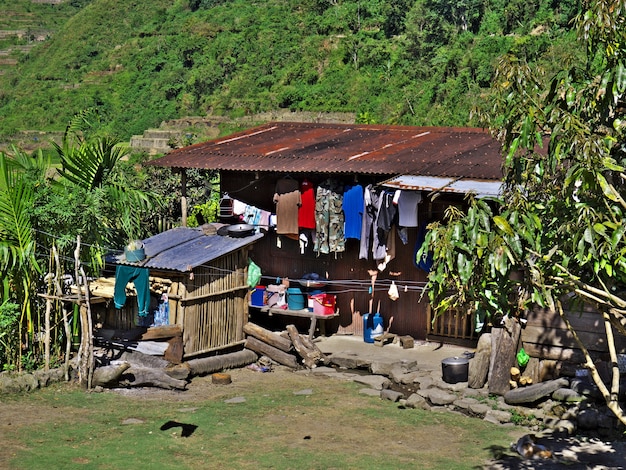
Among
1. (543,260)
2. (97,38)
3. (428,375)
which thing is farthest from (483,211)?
(97,38)

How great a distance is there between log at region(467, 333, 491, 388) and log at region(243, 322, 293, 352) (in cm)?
362

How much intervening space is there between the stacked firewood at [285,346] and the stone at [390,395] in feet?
6.99

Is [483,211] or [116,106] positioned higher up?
[116,106]

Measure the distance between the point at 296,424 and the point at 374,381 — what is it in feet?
7.75

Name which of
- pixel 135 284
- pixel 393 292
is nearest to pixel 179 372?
pixel 135 284

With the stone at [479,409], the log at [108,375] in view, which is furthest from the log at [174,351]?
the stone at [479,409]

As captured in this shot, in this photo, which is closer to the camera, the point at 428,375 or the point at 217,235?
the point at 428,375

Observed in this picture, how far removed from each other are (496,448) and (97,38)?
2900 inches

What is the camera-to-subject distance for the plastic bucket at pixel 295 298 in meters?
16.8

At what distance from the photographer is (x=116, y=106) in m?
63.4

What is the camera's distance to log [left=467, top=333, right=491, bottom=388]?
13.3m

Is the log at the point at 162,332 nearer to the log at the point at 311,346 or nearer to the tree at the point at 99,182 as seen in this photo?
the tree at the point at 99,182

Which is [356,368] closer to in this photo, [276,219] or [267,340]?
[267,340]

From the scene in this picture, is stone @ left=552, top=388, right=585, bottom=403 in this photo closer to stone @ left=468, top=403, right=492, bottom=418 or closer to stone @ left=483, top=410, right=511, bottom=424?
stone @ left=483, top=410, right=511, bottom=424
